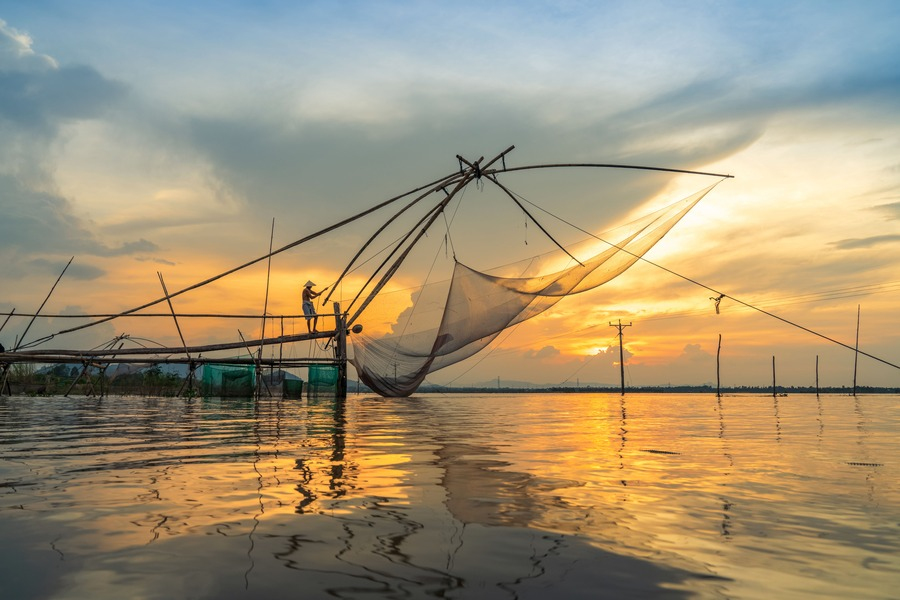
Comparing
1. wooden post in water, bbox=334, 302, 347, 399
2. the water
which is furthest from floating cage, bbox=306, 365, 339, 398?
the water

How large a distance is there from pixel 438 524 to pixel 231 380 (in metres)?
21.9

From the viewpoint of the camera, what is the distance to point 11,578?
2.42 meters

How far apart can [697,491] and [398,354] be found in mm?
14428

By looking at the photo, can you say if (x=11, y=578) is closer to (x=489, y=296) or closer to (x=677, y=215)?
(x=677, y=215)

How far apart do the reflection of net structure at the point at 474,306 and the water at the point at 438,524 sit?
7.04m

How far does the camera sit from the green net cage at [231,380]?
23594 mm

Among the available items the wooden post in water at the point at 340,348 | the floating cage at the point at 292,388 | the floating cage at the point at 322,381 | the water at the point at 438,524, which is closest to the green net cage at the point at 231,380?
the floating cage at the point at 292,388

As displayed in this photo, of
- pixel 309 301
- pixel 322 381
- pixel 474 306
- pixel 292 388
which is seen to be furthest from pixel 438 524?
pixel 292 388

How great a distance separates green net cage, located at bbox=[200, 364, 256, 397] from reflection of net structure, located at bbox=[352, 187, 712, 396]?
20.3ft

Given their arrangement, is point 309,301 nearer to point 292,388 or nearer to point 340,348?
point 340,348

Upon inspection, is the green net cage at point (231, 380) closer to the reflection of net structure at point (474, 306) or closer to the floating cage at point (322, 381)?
the floating cage at point (322, 381)

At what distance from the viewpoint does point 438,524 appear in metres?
3.42

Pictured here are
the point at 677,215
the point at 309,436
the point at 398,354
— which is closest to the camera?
the point at 309,436

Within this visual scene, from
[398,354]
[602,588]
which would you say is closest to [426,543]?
[602,588]
